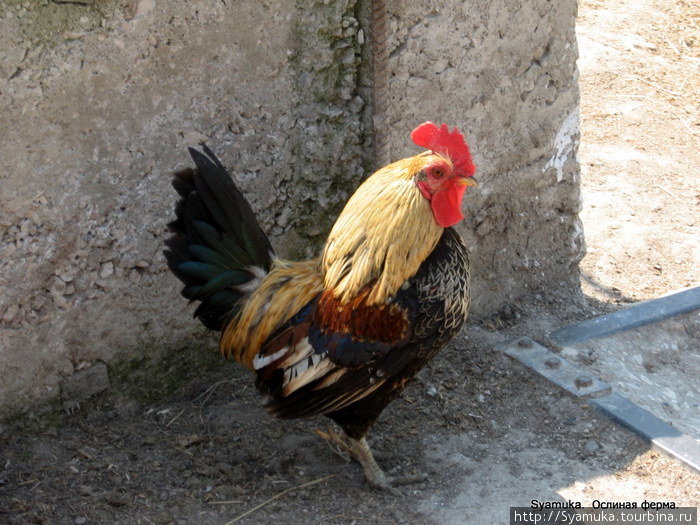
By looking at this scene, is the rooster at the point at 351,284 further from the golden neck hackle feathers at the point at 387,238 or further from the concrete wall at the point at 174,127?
the concrete wall at the point at 174,127

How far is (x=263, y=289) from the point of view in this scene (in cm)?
378

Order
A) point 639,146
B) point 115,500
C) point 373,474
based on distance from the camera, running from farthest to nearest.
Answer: point 639,146
point 373,474
point 115,500

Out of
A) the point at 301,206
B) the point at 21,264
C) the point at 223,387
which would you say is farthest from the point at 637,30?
the point at 21,264

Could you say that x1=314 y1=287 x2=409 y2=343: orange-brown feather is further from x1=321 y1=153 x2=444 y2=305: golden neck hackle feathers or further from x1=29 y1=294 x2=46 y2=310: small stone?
x1=29 y1=294 x2=46 y2=310: small stone

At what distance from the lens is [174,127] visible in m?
3.99

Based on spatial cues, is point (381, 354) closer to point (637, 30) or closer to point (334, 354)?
point (334, 354)

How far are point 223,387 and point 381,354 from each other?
51.0 inches

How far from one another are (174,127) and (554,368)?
7.71 ft

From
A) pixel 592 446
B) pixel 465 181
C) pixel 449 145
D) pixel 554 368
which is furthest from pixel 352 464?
pixel 449 145

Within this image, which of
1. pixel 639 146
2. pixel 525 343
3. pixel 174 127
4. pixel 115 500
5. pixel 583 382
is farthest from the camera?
pixel 639 146

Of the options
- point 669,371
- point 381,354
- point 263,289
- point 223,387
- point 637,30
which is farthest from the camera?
point 637,30

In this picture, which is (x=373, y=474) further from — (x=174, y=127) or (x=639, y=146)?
(x=639, y=146)

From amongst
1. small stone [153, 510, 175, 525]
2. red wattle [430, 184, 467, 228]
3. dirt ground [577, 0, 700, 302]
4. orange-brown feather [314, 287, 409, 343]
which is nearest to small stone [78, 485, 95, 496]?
small stone [153, 510, 175, 525]

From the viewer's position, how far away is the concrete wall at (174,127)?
3.69 meters
